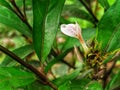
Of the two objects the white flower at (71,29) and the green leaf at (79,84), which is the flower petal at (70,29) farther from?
the green leaf at (79,84)

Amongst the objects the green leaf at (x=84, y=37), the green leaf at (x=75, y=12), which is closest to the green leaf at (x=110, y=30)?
the green leaf at (x=84, y=37)

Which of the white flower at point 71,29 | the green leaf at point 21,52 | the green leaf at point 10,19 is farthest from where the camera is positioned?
the green leaf at point 21,52

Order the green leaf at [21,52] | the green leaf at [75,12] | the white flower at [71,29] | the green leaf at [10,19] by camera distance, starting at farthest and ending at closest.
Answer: the green leaf at [75,12]
the green leaf at [21,52]
the green leaf at [10,19]
the white flower at [71,29]

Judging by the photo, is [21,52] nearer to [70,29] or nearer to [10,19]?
[10,19]

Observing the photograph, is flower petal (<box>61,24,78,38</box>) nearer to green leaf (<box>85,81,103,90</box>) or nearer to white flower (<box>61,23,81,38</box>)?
white flower (<box>61,23,81,38</box>)

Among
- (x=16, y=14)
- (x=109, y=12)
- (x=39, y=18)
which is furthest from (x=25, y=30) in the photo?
(x=109, y=12)

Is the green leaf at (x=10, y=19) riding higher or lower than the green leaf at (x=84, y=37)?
higher

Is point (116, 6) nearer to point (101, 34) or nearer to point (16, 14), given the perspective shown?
point (101, 34)
